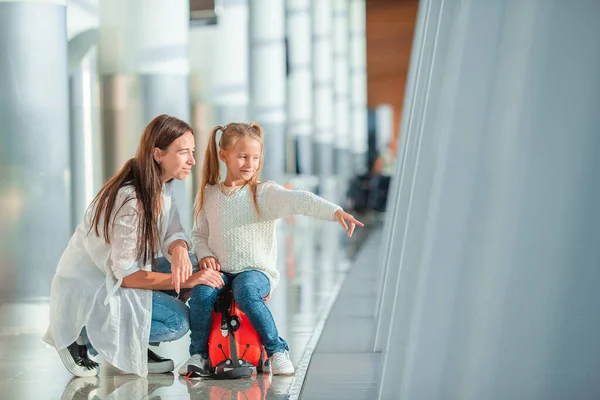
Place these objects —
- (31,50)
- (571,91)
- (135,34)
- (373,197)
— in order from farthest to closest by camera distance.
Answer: (373,197), (135,34), (31,50), (571,91)

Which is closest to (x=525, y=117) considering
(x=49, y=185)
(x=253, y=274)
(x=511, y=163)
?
(x=511, y=163)

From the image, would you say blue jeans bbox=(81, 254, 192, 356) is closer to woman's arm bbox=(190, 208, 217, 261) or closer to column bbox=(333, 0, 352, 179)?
woman's arm bbox=(190, 208, 217, 261)

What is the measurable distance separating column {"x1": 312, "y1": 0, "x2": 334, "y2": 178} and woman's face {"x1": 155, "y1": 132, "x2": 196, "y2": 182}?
24.7 metres

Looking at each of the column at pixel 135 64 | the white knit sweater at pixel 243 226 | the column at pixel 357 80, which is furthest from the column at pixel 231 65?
the column at pixel 357 80

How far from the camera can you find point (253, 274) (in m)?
4.64

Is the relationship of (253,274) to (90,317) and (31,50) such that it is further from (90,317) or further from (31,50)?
(31,50)

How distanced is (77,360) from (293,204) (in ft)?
4.02

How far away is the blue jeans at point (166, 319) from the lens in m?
4.57

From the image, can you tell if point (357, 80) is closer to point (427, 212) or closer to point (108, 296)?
point (108, 296)

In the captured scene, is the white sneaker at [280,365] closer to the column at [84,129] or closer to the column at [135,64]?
the column at [135,64]

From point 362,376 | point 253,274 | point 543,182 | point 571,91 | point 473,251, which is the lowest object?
point 362,376

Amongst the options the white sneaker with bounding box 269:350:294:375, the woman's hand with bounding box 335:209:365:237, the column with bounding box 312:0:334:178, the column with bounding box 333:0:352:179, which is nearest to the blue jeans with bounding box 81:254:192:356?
the white sneaker with bounding box 269:350:294:375

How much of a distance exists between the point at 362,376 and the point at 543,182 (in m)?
2.14

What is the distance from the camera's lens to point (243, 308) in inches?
178
